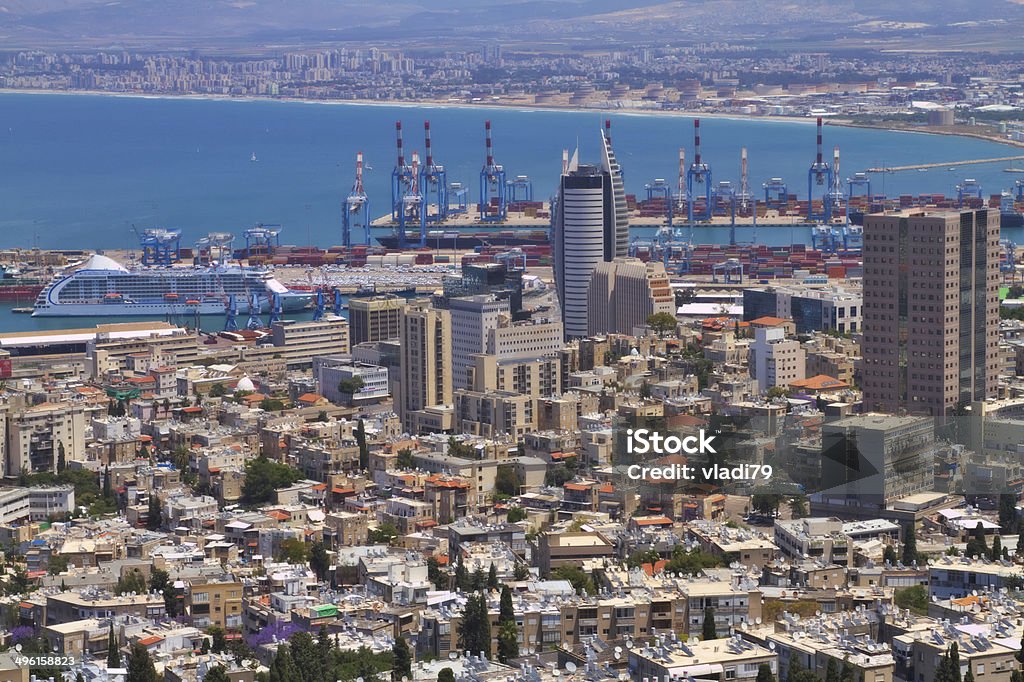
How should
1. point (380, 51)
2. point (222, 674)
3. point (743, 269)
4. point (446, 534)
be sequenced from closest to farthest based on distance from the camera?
point (222, 674) < point (446, 534) < point (743, 269) < point (380, 51)

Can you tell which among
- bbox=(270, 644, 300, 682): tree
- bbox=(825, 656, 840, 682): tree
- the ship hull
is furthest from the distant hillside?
bbox=(270, 644, 300, 682): tree

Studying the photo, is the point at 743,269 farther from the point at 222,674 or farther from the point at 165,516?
the point at 222,674

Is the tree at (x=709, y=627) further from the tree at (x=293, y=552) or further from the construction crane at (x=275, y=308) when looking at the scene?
the construction crane at (x=275, y=308)

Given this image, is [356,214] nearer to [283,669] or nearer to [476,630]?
[476,630]

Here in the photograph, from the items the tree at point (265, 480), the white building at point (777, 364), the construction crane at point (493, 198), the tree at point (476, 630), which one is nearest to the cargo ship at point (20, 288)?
the construction crane at point (493, 198)

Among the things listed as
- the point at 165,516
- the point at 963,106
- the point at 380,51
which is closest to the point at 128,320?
the point at 165,516

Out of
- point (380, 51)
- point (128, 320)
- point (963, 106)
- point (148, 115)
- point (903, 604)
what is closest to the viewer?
point (903, 604)

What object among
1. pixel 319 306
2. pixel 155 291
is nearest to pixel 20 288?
pixel 155 291
